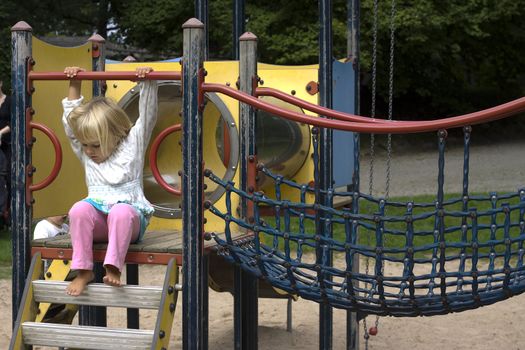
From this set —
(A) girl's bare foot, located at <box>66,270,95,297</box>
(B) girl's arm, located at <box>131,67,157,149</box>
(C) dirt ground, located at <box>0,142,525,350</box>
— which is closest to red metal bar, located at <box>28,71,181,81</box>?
(B) girl's arm, located at <box>131,67,157,149</box>

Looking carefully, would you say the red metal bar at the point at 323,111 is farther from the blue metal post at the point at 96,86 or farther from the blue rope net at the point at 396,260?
the blue metal post at the point at 96,86

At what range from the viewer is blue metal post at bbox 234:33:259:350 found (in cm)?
431

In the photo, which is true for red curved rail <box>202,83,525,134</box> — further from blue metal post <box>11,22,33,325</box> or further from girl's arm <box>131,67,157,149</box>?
blue metal post <box>11,22,33,325</box>

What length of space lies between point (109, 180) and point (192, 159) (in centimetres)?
41

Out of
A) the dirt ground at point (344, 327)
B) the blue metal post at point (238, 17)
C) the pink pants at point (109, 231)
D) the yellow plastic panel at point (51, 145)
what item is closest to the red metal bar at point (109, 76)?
the yellow plastic panel at point (51, 145)

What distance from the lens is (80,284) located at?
3.79 metres

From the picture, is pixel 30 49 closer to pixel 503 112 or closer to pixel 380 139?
pixel 503 112

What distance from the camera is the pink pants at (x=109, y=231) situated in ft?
12.3

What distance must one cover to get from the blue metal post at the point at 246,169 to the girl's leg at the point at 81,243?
722mm

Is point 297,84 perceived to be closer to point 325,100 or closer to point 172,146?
point 325,100

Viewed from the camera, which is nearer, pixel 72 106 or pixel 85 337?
pixel 85 337

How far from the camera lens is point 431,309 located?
362 centimetres

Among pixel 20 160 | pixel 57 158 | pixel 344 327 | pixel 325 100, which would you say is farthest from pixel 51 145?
pixel 344 327

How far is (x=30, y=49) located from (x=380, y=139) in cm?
1608
